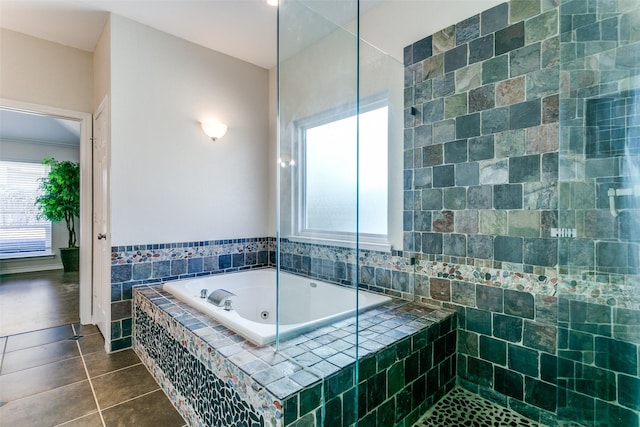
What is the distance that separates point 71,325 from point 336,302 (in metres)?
2.72

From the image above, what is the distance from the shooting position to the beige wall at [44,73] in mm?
2549

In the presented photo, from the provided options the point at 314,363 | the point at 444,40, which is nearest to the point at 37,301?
the point at 314,363

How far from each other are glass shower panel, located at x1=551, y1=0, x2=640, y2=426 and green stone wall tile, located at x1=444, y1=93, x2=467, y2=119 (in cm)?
48

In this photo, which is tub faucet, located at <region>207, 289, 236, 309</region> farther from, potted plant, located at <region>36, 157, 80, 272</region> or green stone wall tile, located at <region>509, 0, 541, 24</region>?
potted plant, located at <region>36, 157, 80, 272</region>

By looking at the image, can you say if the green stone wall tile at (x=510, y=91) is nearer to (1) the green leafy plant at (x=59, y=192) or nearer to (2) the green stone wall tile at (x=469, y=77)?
(2) the green stone wall tile at (x=469, y=77)

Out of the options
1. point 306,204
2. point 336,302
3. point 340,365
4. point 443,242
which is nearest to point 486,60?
point 443,242

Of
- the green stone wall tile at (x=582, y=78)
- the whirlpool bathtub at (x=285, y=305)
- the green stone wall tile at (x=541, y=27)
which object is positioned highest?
the green stone wall tile at (x=541, y=27)

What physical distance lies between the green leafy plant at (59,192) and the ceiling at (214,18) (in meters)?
3.35

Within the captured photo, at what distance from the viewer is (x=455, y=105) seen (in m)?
1.89

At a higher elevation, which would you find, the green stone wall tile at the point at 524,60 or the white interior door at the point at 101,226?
the green stone wall tile at the point at 524,60

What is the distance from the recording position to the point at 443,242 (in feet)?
6.41

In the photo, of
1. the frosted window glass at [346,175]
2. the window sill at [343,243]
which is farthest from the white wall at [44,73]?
the window sill at [343,243]

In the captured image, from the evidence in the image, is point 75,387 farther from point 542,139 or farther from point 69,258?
point 69,258

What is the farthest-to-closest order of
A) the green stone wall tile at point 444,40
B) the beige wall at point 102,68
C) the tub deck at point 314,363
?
the beige wall at point 102,68 → the green stone wall tile at point 444,40 → the tub deck at point 314,363
